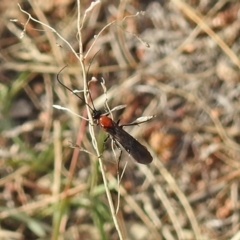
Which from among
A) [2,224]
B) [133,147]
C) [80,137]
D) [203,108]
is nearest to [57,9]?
[80,137]

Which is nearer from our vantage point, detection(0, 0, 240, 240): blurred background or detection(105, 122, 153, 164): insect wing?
detection(105, 122, 153, 164): insect wing

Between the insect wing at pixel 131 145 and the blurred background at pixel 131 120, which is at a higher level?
the blurred background at pixel 131 120

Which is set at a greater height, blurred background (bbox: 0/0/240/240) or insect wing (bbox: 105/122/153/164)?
blurred background (bbox: 0/0/240/240)

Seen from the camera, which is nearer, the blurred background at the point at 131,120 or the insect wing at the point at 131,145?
the insect wing at the point at 131,145

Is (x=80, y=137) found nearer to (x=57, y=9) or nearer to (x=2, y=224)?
(x=2, y=224)
